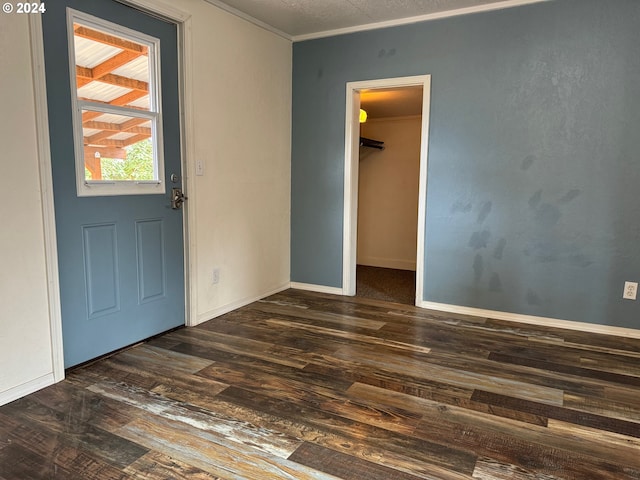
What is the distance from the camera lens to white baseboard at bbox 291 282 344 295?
14.1 feet

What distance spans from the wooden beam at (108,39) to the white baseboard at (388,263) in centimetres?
387

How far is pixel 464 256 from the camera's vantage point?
12.1 feet

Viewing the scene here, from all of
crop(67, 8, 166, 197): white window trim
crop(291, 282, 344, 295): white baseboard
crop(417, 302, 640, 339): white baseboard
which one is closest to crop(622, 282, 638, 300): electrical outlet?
crop(417, 302, 640, 339): white baseboard

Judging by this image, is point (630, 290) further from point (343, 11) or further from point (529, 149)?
point (343, 11)

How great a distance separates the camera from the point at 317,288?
4402mm

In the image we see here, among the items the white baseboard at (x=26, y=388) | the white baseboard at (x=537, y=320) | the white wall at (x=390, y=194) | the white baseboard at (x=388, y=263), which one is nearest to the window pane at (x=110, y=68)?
the white baseboard at (x=26, y=388)

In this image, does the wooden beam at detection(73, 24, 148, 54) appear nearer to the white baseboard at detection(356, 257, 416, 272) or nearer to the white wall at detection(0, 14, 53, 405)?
the white wall at detection(0, 14, 53, 405)

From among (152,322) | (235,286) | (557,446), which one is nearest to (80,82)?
(152,322)

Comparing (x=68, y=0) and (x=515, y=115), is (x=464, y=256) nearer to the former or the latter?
(x=515, y=115)

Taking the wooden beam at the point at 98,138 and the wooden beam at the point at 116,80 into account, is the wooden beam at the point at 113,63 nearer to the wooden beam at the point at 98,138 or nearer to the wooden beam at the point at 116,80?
the wooden beam at the point at 116,80

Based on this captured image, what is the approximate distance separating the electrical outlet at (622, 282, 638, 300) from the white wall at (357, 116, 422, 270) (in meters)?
2.63

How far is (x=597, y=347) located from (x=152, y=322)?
300 cm

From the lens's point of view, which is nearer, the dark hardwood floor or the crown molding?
the dark hardwood floor

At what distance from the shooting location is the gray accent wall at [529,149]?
123 inches
